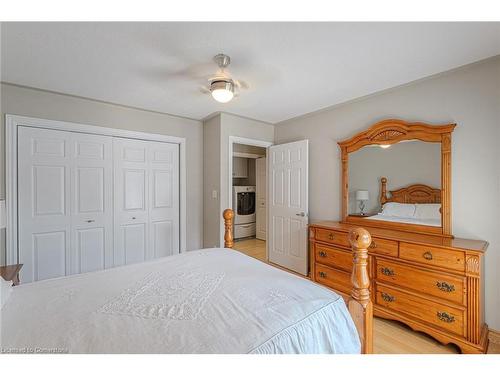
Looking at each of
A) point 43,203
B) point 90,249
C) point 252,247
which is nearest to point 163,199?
point 90,249

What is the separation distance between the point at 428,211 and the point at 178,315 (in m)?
2.44

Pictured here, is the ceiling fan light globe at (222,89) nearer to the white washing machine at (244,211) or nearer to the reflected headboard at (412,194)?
the reflected headboard at (412,194)

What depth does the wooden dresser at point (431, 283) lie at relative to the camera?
1697 millimetres

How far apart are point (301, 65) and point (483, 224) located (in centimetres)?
202

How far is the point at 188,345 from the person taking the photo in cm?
84

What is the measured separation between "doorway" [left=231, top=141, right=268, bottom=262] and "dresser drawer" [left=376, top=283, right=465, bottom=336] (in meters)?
3.08

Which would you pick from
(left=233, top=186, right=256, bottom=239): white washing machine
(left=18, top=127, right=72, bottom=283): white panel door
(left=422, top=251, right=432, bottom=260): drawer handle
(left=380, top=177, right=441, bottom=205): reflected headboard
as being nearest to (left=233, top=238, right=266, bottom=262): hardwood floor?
(left=233, top=186, right=256, bottom=239): white washing machine

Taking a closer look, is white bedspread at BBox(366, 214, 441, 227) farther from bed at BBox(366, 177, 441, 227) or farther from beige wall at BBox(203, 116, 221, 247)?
beige wall at BBox(203, 116, 221, 247)

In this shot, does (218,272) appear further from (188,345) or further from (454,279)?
(454,279)

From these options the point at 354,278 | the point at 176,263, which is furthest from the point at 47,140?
the point at 354,278

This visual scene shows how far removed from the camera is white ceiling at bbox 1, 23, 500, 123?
1503mm

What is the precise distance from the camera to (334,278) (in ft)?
8.47

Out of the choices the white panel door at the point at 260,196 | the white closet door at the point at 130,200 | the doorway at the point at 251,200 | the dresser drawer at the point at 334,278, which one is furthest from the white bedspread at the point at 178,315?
the white panel door at the point at 260,196

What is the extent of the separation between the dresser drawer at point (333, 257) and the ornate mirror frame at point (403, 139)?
→ 0.46 metres
